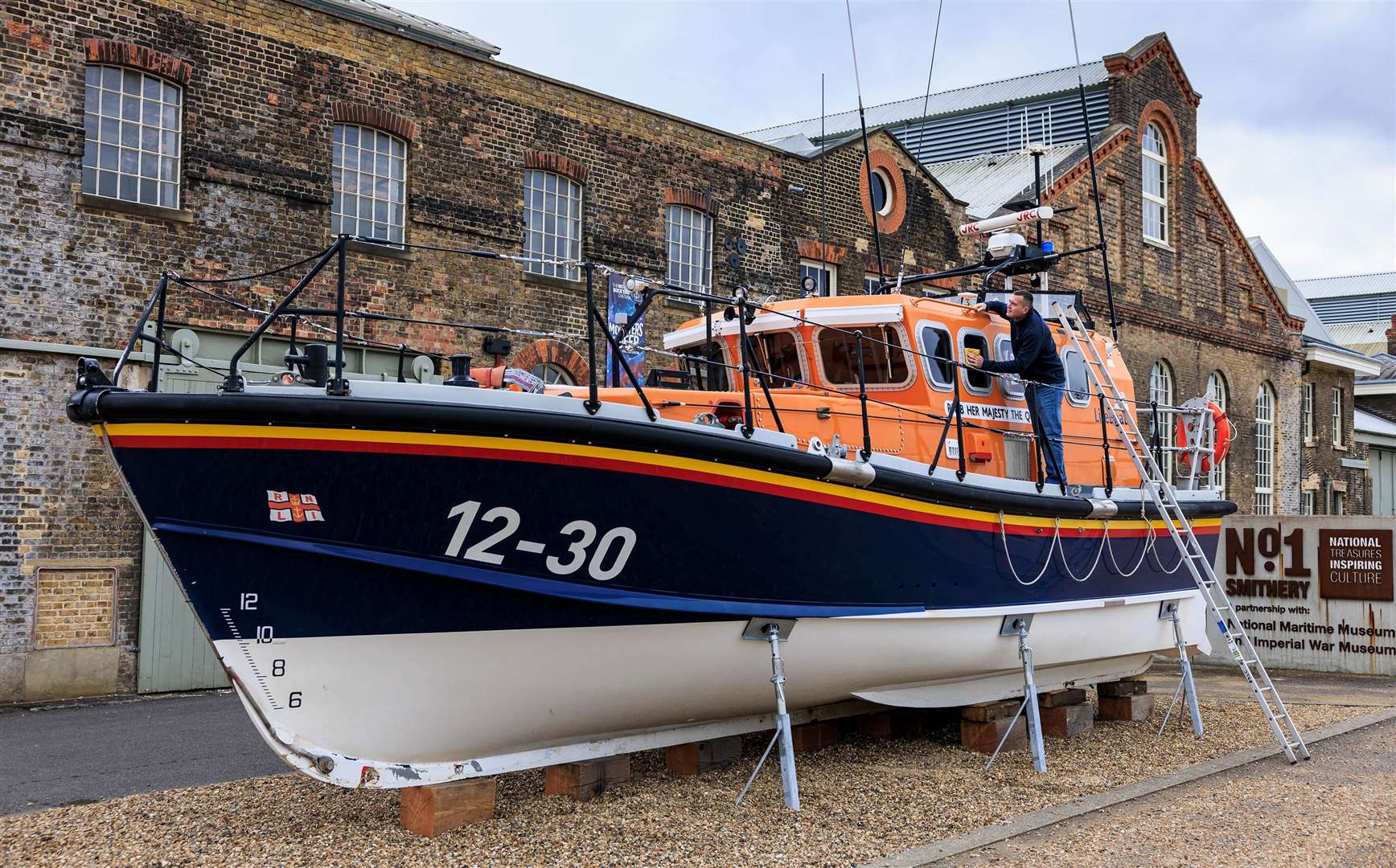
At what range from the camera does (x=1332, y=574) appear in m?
13.7

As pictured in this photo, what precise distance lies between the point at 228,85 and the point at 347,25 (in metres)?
1.57

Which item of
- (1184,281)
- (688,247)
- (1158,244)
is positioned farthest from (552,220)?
(1184,281)

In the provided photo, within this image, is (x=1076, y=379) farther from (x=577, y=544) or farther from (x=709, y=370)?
(x=577, y=544)

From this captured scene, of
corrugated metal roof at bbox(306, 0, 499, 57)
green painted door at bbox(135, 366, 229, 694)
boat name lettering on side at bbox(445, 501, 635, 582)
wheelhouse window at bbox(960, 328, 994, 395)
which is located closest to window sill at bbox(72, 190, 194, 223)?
green painted door at bbox(135, 366, 229, 694)

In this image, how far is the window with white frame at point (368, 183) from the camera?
12.8m

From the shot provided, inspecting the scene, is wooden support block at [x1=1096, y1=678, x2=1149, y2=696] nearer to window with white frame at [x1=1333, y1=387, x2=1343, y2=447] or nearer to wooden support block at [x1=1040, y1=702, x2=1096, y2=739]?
wooden support block at [x1=1040, y1=702, x2=1096, y2=739]

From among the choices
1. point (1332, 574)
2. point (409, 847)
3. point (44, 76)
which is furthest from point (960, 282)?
point (409, 847)

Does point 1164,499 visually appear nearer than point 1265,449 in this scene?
Yes

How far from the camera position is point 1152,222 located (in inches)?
945

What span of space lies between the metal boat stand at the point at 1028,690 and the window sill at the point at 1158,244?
56.6ft

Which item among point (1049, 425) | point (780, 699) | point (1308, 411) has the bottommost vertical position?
Answer: point (780, 699)

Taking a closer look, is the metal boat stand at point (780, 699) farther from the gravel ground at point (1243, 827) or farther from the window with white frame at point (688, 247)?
the window with white frame at point (688, 247)

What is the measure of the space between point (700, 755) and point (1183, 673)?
4.29m

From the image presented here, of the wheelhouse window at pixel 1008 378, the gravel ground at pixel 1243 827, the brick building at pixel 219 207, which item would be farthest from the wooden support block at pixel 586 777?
the brick building at pixel 219 207
